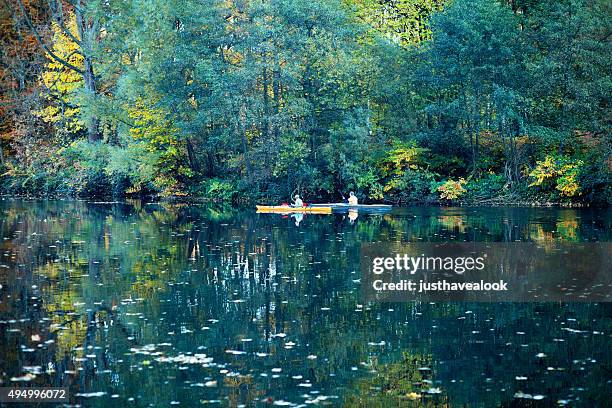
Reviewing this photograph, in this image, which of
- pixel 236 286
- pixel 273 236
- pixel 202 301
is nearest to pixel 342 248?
pixel 273 236

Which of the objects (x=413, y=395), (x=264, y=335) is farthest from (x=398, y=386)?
(x=264, y=335)

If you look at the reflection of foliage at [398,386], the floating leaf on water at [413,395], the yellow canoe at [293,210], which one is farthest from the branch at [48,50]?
the floating leaf on water at [413,395]

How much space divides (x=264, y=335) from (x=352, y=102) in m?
28.0

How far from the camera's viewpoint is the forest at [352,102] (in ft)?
126

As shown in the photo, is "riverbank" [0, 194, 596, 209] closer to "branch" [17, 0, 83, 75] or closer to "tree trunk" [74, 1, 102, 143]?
"tree trunk" [74, 1, 102, 143]

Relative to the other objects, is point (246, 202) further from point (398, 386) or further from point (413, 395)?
point (413, 395)

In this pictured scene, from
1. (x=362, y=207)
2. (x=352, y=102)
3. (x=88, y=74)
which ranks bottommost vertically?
(x=362, y=207)

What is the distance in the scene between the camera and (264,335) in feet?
47.3

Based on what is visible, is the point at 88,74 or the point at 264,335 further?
the point at 88,74

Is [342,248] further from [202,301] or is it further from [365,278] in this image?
[202,301]

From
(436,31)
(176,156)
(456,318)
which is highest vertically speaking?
(436,31)

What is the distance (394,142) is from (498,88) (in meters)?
5.69

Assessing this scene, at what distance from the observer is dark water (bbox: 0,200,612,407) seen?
1152 cm

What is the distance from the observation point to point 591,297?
17141 millimetres
